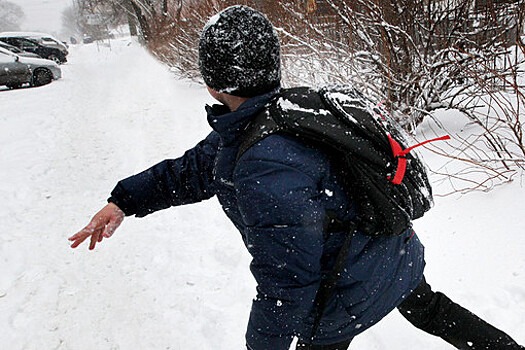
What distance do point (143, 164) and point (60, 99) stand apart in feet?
20.6

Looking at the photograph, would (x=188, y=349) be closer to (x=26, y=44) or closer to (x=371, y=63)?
(x=371, y=63)

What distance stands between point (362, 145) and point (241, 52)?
1.35ft

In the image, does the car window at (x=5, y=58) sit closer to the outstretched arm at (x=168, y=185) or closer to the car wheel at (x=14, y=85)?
the car wheel at (x=14, y=85)

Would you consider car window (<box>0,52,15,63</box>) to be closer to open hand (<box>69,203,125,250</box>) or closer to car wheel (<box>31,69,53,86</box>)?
car wheel (<box>31,69,53,86</box>)

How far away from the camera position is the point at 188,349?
244 centimetres

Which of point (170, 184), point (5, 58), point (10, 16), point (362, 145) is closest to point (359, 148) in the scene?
point (362, 145)

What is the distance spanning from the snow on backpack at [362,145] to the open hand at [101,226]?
0.73 meters

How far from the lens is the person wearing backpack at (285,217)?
3.54 feet

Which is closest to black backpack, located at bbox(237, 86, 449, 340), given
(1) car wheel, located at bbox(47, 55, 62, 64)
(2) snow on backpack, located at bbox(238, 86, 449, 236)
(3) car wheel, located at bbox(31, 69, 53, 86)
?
(2) snow on backpack, located at bbox(238, 86, 449, 236)

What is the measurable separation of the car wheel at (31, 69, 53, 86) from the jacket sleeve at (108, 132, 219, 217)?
538 inches

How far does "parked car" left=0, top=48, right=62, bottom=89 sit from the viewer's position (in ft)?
41.3

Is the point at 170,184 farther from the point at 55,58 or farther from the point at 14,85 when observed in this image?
the point at 55,58

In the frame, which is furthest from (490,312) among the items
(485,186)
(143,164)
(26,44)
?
(26,44)

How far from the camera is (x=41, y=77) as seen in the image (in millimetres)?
13383
